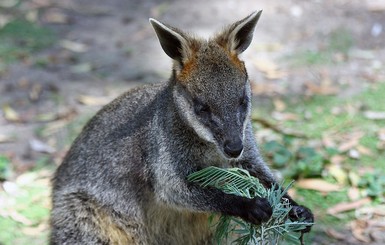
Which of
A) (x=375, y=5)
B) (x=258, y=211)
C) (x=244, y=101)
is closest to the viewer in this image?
(x=258, y=211)

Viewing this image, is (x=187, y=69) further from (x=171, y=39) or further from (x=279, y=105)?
(x=279, y=105)

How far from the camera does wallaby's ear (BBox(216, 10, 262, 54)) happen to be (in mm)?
4230

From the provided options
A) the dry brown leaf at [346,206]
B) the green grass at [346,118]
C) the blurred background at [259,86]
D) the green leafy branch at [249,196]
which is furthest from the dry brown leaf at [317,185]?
the green leafy branch at [249,196]

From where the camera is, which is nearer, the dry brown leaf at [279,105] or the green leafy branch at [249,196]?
the green leafy branch at [249,196]

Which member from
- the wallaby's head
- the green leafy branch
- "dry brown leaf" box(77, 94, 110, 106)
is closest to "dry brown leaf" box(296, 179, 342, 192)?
the green leafy branch

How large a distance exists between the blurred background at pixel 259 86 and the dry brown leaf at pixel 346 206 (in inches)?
0.4

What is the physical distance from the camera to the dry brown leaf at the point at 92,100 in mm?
7188

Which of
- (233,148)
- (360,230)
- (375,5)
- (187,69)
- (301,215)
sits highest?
(187,69)

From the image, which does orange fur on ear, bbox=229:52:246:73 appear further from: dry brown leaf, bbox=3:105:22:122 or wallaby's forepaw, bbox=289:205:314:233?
dry brown leaf, bbox=3:105:22:122

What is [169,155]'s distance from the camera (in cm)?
430

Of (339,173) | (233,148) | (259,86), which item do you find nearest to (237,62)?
(233,148)

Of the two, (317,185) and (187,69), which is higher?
(187,69)

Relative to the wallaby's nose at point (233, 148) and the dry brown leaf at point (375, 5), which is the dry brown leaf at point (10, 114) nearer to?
the wallaby's nose at point (233, 148)

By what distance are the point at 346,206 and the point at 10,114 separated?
3423mm
